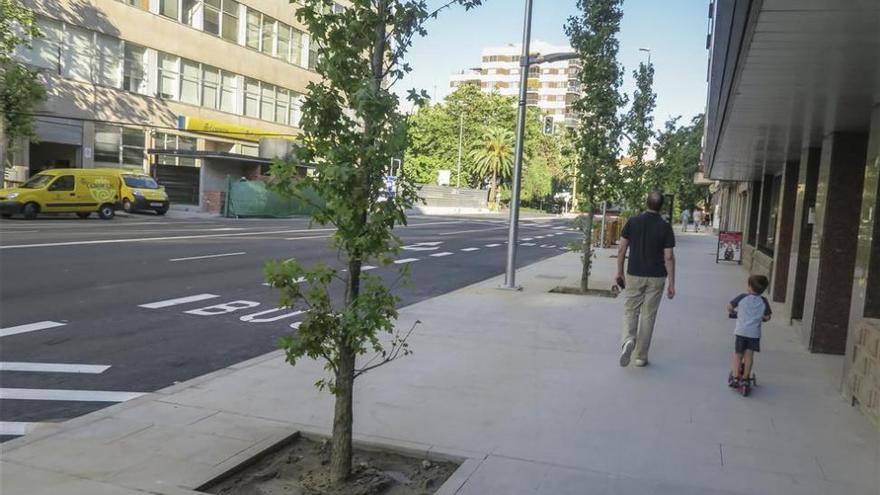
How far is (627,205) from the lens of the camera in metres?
16.9

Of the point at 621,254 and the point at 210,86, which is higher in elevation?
the point at 210,86

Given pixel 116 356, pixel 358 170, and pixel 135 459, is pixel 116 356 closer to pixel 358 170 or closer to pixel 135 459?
pixel 135 459

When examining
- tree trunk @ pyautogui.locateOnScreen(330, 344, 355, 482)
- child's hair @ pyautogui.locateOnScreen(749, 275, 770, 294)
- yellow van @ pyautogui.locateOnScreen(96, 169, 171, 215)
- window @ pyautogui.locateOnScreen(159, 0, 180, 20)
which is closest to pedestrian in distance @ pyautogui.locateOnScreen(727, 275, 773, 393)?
child's hair @ pyautogui.locateOnScreen(749, 275, 770, 294)

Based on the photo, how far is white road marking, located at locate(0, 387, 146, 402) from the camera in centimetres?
588

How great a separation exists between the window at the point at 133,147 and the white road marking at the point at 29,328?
3143cm

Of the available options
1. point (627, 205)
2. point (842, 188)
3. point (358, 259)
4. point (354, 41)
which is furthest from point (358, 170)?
point (627, 205)

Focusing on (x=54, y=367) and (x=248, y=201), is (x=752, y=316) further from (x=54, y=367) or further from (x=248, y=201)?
(x=248, y=201)

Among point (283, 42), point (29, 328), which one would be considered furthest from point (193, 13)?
point (29, 328)

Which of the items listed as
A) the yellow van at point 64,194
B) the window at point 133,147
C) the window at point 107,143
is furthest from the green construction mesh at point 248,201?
the yellow van at point 64,194

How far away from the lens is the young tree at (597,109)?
14.0 metres

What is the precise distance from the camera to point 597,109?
46.1ft

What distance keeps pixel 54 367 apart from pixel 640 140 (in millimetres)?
20552

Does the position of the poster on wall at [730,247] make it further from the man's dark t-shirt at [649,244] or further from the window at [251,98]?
the window at [251,98]

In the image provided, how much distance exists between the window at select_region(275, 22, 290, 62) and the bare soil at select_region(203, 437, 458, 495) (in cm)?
4706
